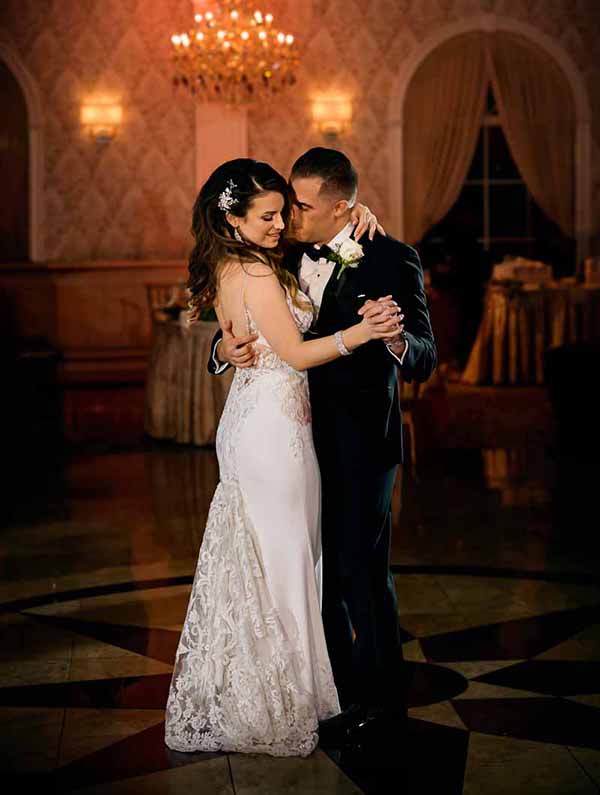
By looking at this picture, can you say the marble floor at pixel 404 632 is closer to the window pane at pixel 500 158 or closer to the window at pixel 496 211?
the window at pixel 496 211

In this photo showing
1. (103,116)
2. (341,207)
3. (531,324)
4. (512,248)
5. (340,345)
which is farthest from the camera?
(512,248)

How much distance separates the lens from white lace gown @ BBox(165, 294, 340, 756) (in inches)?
120

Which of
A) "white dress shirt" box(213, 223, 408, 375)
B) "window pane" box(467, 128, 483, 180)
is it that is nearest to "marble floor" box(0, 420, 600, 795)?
"white dress shirt" box(213, 223, 408, 375)

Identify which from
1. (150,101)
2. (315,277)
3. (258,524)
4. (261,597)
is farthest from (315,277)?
(150,101)

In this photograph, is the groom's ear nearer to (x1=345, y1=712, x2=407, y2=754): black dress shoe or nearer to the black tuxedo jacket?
the black tuxedo jacket

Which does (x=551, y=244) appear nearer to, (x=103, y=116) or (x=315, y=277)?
(x=103, y=116)

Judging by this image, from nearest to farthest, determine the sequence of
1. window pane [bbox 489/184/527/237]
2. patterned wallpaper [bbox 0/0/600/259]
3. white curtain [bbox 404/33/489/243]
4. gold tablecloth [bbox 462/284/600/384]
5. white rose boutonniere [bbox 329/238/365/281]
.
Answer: white rose boutonniere [bbox 329/238/365/281] < gold tablecloth [bbox 462/284/600/384] < patterned wallpaper [bbox 0/0/600/259] < white curtain [bbox 404/33/489/243] < window pane [bbox 489/184/527/237]

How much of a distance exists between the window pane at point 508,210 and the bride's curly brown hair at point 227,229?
34.6 feet

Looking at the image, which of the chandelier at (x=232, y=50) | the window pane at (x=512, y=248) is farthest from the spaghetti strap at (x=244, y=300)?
the window pane at (x=512, y=248)

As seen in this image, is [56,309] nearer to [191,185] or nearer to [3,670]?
[191,185]

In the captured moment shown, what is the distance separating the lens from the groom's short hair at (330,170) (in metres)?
→ 3.07

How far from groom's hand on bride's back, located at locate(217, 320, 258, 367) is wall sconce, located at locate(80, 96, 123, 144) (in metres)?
9.70

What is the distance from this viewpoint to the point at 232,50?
36.9ft

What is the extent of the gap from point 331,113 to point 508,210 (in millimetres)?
2267
